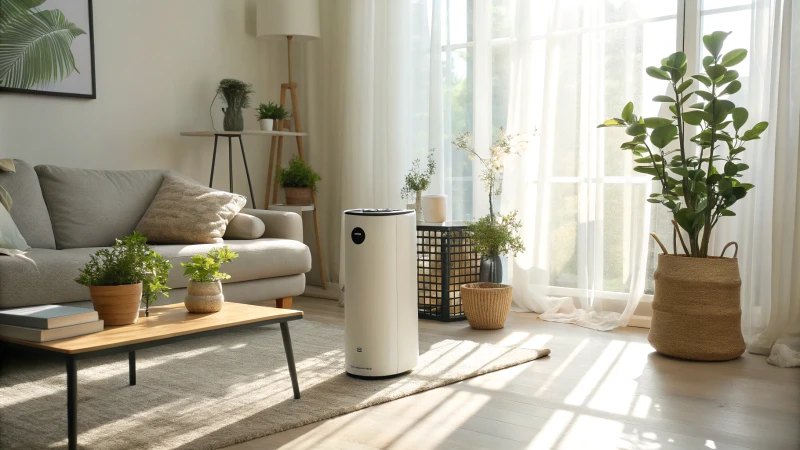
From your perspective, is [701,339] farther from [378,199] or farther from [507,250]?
[378,199]

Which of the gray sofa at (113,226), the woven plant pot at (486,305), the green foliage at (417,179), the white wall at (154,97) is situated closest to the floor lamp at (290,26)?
the white wall at (154,97)

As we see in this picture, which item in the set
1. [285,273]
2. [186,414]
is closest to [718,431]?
[186,414]

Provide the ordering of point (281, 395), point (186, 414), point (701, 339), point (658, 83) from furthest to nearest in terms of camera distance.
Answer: point (658, 83) < point (701, 339) < point (281, 395) < point (186, 414)

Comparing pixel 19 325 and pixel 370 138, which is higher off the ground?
pixel 370 138

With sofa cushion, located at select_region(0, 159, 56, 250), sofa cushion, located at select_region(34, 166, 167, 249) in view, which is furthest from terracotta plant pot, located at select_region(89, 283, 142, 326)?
sofa cushion, located at select_region(34, 166, 167, 249)

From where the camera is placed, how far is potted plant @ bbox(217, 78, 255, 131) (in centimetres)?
462

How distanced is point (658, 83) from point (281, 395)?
8.01ft

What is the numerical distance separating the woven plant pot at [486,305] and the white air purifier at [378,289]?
3.30 ft

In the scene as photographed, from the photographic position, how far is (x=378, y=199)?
4.80 m

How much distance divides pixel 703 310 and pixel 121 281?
7.34 feet

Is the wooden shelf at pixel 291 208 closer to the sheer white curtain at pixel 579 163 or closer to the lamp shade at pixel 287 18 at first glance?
the lamp shade at pixel 287 18

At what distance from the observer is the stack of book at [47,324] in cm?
206

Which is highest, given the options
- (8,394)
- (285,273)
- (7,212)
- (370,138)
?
(370,138)

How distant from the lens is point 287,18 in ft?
15.8
